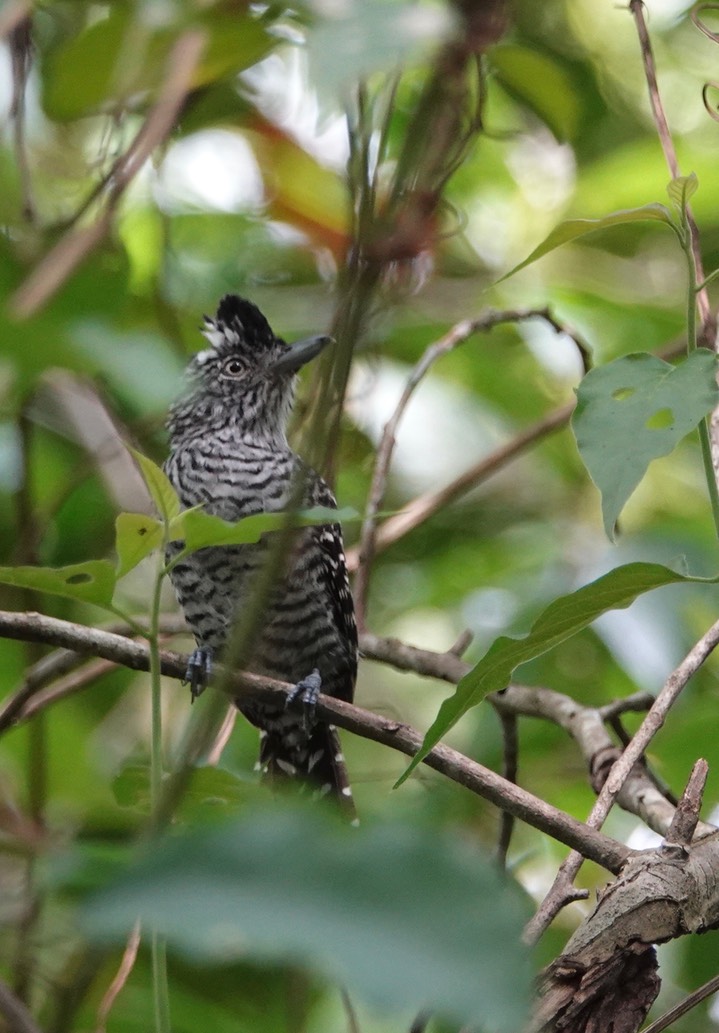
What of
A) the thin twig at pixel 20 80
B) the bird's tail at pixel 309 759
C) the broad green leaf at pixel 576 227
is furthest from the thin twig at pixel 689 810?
the bird's tail at pixel 309 759

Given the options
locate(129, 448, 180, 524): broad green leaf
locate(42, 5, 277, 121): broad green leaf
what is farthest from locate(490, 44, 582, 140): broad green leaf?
locate(129, 448, 180, 524): broad green leaf

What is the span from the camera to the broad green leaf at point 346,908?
60 centimetres

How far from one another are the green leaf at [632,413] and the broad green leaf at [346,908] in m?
0.72

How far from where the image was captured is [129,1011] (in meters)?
2.38

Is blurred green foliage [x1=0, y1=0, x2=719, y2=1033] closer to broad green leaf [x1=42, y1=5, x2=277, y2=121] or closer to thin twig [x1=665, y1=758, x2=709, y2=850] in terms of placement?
broad green leaf [x1=42, y1=5, x2=277, y2=121]

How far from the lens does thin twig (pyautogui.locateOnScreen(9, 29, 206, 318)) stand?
1.53 m

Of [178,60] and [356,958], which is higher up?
[178,60]

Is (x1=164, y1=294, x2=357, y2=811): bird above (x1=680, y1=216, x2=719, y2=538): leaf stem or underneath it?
underneath

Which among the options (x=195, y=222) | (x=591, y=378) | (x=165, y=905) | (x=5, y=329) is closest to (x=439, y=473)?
(x=195, y=222)

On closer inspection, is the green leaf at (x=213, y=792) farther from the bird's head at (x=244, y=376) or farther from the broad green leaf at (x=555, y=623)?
the bird's head at (x=244, y=376)

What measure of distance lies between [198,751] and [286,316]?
3.19 meters

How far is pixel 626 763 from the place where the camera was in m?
1.76

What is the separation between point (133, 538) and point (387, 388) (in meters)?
2.35

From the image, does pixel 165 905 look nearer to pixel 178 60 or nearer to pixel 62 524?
pixel 178 60
